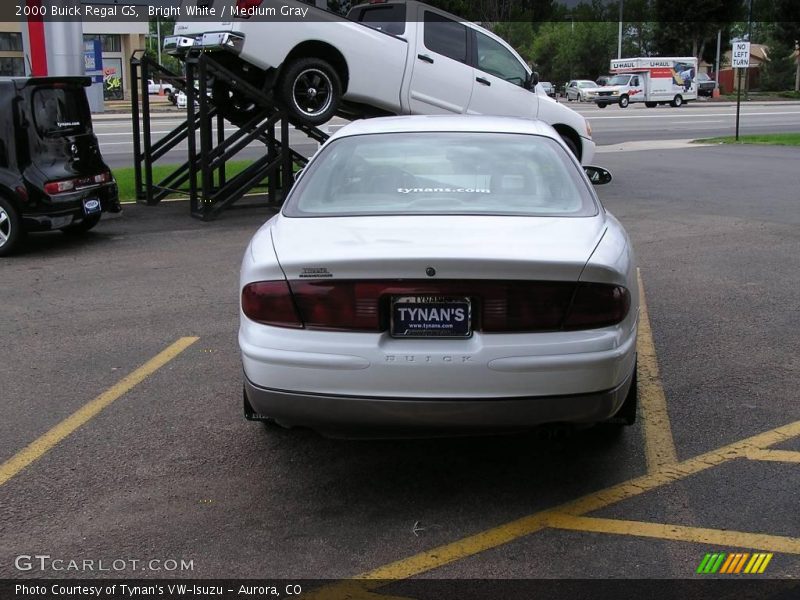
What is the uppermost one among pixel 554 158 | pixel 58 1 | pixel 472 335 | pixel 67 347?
pixel 58 1

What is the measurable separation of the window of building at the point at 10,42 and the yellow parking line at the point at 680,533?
74537 mm

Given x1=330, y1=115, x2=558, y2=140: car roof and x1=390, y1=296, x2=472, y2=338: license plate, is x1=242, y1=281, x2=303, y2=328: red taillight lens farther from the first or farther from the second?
x1=330, y1=115, x2=558, y2=140: car roof

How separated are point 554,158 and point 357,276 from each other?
176cm

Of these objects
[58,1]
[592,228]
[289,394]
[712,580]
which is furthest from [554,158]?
[58,1]

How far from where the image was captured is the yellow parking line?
3.54m

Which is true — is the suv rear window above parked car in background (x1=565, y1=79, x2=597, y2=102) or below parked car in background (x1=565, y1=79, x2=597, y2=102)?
above

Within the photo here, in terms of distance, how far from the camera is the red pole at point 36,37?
1424cm

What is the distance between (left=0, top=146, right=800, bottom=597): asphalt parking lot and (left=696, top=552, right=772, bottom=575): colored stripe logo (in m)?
0.04

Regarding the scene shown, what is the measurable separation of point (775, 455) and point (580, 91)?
6131 centimetres

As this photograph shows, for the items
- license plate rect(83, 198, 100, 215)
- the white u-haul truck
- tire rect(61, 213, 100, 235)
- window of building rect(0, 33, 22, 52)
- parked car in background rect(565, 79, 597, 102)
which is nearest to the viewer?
license plate rect(83, 198, 100, 215)

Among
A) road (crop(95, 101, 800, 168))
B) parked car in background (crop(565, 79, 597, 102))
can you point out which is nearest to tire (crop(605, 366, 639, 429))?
road (crop(95, 101, 800, 168))

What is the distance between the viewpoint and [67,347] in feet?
21.2

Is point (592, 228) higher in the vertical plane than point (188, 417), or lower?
higher

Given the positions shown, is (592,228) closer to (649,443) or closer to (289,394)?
(649,443)
